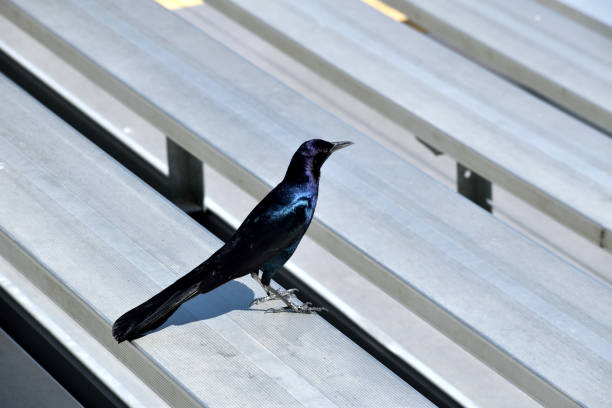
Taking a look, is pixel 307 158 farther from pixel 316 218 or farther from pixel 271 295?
pixel 316 218

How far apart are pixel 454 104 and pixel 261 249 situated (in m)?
1.79

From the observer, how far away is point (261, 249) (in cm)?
284

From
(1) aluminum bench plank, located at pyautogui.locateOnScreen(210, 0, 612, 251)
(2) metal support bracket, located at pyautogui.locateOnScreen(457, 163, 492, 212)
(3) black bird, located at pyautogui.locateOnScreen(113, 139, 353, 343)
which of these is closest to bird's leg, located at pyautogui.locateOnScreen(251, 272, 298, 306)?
(3) black bird, located at pyautogui.locateOnScreen(113, 139, 353, 343)

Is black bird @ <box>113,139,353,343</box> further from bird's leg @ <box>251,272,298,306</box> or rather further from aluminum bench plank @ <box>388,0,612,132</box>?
aluminum bench plank @ <box>388,0,612,132</box>

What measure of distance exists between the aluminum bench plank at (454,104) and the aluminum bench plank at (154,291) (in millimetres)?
1296

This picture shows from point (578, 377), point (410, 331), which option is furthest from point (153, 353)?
point (410, 331)

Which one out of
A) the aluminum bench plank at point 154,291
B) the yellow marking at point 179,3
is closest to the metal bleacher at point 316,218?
the aluminum bench plank at point 154,291

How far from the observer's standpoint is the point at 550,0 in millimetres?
5453

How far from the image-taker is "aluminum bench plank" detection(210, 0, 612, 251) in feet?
12.9

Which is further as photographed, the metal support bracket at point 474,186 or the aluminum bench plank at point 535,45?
the metal support bracket at point 474,186

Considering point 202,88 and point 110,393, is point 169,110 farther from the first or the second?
point 110,393

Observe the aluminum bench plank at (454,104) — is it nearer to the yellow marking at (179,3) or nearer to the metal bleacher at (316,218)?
the metal bleacher at (316,218)

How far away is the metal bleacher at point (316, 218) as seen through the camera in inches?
110

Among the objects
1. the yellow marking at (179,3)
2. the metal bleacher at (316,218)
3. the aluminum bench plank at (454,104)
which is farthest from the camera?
the yellow marking at (179,3)
